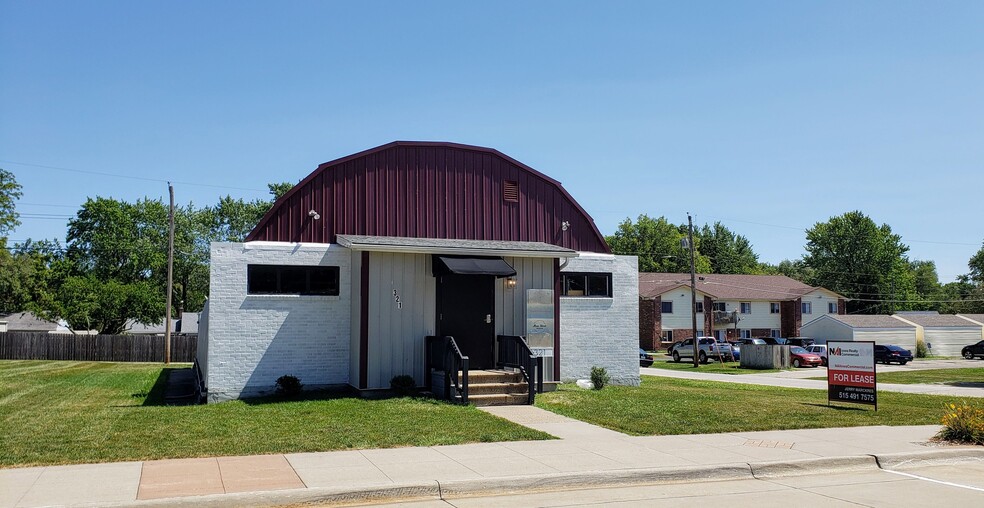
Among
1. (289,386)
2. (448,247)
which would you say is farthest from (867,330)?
(289,386)

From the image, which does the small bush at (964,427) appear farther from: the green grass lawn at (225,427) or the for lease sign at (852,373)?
the green grass lawn at (225,427)

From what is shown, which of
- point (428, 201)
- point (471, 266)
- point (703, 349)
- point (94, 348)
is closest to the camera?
point (471, 266)

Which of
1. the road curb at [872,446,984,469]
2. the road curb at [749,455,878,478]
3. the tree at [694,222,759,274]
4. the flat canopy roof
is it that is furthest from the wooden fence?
the tree at [694,222,759,274]

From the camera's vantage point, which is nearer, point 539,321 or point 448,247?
point 448,247

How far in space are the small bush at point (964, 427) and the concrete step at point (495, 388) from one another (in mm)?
7884

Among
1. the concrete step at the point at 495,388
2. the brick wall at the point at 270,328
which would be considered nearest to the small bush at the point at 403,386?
the concrete step at the point at 495,388

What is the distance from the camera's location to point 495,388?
16.4 meters

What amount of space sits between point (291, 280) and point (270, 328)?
1233 mm

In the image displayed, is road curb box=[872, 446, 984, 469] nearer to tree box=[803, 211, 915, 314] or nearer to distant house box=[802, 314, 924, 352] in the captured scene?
distant house box=[802, 314, 924, 352]

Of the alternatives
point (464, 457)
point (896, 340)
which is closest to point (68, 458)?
point (464, 457)

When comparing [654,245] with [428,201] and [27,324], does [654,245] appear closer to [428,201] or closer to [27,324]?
[27,324]

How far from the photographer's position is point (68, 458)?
10.0m

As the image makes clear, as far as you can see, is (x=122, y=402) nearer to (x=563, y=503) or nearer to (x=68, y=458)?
(x=68, y=458)

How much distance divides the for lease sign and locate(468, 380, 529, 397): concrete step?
6.71 meters
